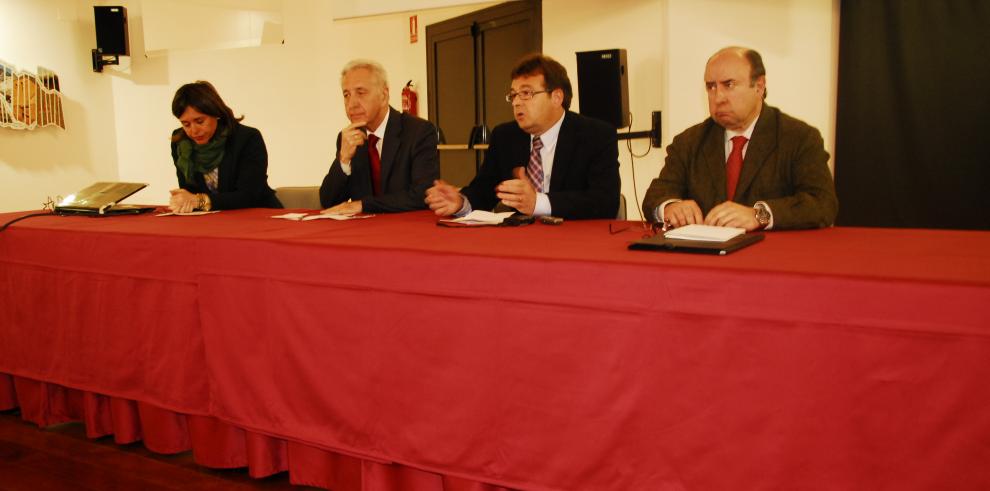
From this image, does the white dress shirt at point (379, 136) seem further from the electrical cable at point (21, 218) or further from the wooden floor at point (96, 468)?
the wooden floor at point (96, 468)

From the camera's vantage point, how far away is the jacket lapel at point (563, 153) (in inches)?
95.1

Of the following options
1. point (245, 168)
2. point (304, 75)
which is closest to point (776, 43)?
point (245, 168)

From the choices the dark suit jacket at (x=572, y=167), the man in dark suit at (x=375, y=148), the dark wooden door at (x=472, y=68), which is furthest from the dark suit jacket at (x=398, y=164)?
the dark wooden door at (x=472, y=68)

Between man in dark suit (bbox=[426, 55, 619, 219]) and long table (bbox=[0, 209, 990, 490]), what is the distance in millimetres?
249

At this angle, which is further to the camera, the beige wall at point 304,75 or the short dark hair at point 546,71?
the beige wall at point 304,75

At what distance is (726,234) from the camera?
1.35 metres

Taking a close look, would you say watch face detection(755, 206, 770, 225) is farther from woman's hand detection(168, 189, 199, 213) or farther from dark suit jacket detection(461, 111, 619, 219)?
woman's hand detection(168, 189, 199, 213)

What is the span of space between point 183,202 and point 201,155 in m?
0.38

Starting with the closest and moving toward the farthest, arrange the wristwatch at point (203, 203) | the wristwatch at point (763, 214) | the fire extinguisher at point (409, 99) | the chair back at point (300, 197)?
1. the wristwatch at point (763, 214)
2. the wristwatch at point (203, 203)
3. the chair back at point (300, 197)
4. the fire extinguisher at point (409, 99)

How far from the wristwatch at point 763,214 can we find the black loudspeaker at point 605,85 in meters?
2.46

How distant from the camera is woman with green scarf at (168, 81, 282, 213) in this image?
9.18 feet

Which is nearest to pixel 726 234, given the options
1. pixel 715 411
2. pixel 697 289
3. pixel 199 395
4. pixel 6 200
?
pixel 697 289

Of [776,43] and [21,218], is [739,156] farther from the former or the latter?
[21,218]

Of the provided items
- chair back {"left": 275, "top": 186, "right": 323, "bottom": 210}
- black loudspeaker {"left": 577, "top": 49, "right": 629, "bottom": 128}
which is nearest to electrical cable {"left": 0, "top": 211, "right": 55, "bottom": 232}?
chair back {"left": 275, "top": 186, "right": 323, "bottom": 210}
